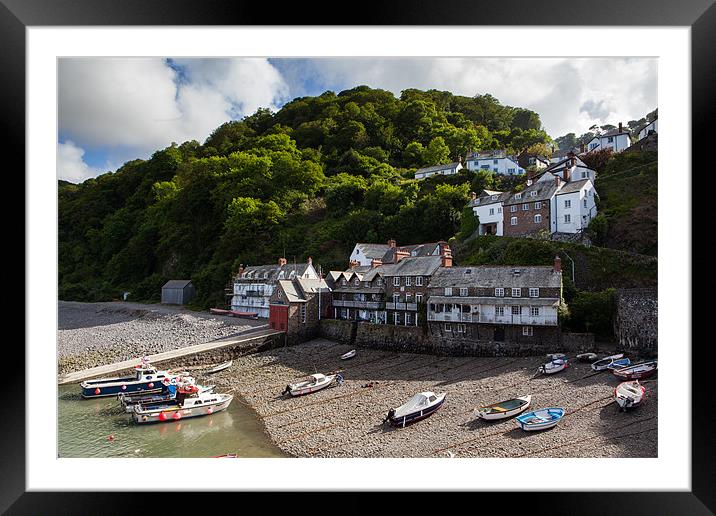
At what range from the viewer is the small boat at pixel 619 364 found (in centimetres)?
834

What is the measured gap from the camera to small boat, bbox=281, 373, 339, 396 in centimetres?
905

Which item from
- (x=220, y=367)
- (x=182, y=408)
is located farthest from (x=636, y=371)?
(x=220, y=367)

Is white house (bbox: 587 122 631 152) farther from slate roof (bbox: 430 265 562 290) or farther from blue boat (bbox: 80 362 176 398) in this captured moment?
blue boat (bbox: 80 362 176 398)

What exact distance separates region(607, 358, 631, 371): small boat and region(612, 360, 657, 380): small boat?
0.19m

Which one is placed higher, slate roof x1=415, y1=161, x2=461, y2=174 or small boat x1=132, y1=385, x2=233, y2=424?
slate roof x1=415, y1=161, x2=461, y2=174

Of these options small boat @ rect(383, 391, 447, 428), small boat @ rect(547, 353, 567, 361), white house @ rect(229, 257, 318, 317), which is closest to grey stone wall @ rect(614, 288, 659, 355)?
small boat @ rect(547, 353, 567, 361)

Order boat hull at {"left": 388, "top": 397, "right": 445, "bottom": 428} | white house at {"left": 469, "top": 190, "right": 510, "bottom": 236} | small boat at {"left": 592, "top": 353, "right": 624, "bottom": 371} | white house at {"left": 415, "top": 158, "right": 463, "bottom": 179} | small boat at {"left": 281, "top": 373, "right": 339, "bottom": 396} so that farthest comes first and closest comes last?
white house at {"left": 415, "top": 158, "right": 463, "bottom": 179} → white house at {"left": 469, "top": 190, "right": 510, "bottom": 236} → small boat at {"left": 281, "top": 373, "right": 339, "bottom": 396} → small boat at {"left": 592, "top": 353, "right": 624, "bottom": 371} → boat hull at {"left": 388, "top": 397, "right": 445, "bottom": 428}

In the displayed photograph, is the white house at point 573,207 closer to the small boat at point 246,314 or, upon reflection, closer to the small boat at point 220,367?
the small boat at point 220,367

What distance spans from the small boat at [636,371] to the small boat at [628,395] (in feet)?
2.13

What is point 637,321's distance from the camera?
934cm

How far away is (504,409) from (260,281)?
1213 cm
